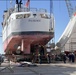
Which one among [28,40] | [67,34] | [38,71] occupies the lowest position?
[38,71]

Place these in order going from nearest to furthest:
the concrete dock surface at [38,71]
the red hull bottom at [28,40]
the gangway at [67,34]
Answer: the concrete dock surface at [38,71] → the red hull bottom at [28,40] → the gangway at [67,34]

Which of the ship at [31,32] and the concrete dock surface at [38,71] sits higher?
the ship at [31,32]

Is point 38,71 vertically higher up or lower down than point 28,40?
lower down

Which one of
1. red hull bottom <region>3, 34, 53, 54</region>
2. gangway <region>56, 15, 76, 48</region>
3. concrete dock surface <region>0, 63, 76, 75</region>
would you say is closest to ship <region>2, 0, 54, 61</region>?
red hull bottom <region>3, 34, 53, 54</region>

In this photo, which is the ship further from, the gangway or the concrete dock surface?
the concrete dock surface

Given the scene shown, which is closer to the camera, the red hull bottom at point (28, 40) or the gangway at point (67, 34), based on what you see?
the red hull bottom at point (28, 40)

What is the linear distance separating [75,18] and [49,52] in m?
9.01

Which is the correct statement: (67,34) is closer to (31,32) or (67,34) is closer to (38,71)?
(31,32)

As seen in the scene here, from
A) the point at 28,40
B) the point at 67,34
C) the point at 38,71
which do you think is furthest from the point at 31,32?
the point at 38,71

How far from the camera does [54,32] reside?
41312 millimetres

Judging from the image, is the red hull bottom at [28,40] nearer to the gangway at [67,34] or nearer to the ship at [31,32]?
the ship at [31,32]

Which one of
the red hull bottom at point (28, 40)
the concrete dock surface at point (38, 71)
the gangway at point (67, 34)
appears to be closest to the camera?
the concrete dock surface at point (38, 71)

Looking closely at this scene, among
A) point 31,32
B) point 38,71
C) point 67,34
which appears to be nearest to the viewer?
point 38,71

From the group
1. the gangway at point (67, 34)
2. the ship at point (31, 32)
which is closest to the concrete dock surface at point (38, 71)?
the ship at point (31, 32)
